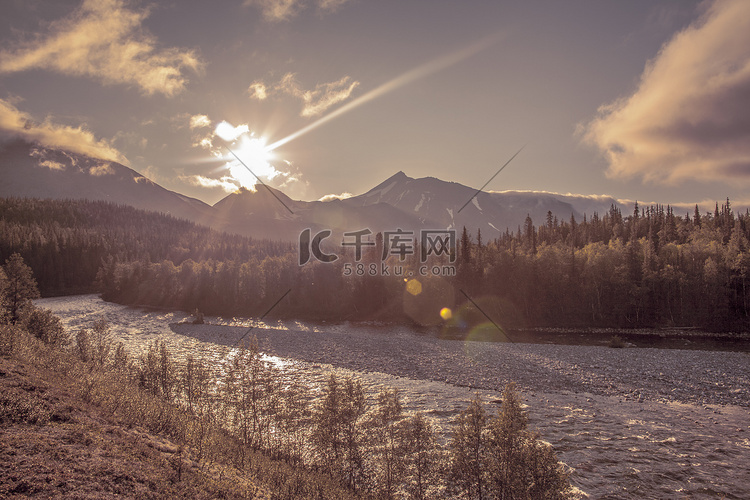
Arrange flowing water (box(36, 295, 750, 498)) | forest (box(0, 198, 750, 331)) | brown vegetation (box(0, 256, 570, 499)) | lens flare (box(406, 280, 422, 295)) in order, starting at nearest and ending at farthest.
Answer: brown vegetation (box(0, 256, 570, 499)) < flowing water (box(36, 295, 750, 498)) < forest (box(0, 198, 750, 331)) < lens flare (box(406, 280, 422, 295))

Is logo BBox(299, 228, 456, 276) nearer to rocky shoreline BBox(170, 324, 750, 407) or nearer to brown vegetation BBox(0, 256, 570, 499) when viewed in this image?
rocky shoreline BBox(170, 324, 750, 407)

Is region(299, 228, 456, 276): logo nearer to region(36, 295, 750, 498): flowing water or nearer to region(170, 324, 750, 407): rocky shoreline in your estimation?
region(36, 295, 750, 498): flowing water

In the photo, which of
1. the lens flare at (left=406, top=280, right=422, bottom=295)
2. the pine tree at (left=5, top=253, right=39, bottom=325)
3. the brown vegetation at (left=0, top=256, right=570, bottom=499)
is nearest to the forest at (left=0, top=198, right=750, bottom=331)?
the lens flare at (left=406, top=280, right=422, bottom=295)

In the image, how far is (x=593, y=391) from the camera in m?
31.4

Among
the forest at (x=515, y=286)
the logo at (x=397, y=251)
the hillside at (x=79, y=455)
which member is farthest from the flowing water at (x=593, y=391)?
the logo at (x=397, y=251)

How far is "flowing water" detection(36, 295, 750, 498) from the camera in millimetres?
18656

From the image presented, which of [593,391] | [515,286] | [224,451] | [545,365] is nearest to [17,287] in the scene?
[224,451]

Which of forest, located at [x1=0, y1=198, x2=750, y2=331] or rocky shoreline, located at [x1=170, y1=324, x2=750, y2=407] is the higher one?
forest, located at [x1=0, y1=198, x2=750, y2=331]

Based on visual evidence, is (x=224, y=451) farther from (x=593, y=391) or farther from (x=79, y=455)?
(x=593, y=391)

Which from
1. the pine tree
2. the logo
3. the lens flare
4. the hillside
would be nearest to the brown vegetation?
the hillside

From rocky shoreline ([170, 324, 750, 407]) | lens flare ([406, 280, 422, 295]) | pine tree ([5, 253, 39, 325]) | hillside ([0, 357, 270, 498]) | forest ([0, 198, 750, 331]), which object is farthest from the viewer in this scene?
lens flare ([406, 280, 422, 295])

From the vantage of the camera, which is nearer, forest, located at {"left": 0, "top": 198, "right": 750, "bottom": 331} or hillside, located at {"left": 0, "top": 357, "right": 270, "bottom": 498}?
hillside, located at {"left": 0, "top": 357, "right": 270, "bottom": 498}

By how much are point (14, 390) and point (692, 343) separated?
80.7m

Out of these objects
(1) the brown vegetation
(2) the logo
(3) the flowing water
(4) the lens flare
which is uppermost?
(2) the logo
